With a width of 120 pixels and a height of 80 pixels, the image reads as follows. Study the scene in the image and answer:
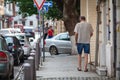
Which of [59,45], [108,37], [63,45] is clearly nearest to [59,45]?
[59,45]

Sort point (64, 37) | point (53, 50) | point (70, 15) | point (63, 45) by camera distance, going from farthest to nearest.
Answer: point (64, 37), point (53, 50), point (63, 45), point (70, 15)

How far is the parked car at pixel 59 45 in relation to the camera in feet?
95.2

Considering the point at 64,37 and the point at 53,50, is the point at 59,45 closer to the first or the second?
the point at 53,50

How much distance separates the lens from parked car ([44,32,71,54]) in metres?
29.0

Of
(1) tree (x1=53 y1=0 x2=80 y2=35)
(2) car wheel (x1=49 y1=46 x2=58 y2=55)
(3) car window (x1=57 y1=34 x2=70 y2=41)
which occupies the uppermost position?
(1) tree (x1=53 y1=0 x2=80 y2=35)

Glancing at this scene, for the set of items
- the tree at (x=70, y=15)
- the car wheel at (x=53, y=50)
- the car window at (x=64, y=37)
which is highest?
the tree at (x=70, y=15)

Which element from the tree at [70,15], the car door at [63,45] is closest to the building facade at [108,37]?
the tree at [70,15]

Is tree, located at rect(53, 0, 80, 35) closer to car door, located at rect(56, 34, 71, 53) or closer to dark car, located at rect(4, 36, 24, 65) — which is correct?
car door, located at rect(56, 34, 71, 53)

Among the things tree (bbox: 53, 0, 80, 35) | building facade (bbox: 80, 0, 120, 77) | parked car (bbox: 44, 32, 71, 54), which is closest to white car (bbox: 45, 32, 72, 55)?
parked car (bbox: 44, 32, 71, 54)

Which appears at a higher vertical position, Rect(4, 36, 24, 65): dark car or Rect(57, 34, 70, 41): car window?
Rect(57, 34, 70, 41): car window

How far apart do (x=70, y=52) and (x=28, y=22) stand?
275 feet

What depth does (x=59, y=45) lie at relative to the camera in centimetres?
2916

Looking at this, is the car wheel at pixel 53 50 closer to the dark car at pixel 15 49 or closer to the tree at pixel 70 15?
the tree at pixel 70 15

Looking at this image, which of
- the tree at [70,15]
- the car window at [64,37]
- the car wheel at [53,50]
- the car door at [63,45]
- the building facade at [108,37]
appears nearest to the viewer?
the building facade at [108,37]
